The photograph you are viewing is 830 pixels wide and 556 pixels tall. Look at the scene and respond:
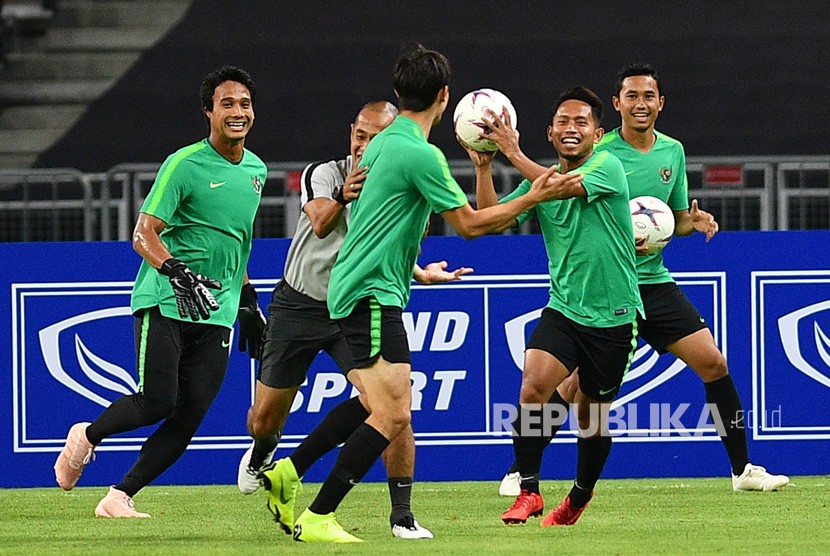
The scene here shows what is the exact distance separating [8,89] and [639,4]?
608 centimetres

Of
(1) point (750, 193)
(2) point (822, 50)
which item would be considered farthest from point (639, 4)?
(1) point (750, 193)

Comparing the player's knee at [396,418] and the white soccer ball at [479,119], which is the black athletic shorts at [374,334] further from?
the white soccer ball at [479,119]

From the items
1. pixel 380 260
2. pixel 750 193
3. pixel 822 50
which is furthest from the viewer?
pixel 822 50

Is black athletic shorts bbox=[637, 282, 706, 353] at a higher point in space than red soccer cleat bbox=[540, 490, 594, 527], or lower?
higher

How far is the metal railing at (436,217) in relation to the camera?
36.6 feet

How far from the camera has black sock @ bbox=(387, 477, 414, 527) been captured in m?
6.84

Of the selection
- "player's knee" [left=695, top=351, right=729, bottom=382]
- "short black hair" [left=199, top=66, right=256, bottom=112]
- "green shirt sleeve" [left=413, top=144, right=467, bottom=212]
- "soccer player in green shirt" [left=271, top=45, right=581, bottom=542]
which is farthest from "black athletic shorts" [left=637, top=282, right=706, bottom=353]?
"green shirt sleeve" [left=413, top=144, right=467, bottom=212]

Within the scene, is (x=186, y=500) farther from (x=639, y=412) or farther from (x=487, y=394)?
(x=639, y=412)

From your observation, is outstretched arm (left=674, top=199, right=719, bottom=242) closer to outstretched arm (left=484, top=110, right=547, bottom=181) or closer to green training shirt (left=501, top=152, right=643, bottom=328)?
green training shirt (left=501, top=152, right=643, bottom=328)

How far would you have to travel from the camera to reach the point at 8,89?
52.2ft

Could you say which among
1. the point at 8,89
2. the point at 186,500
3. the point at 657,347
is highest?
the point at 8,89

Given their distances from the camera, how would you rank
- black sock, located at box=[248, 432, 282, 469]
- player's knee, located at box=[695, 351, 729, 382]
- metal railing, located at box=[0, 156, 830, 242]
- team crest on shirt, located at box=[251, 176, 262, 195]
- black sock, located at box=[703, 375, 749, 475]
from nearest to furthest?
team crest on shirt, located at box=[251, 176, 262, 195] < black sock, located at box=[248, 432, 282, 469] < player's knee, located at box=[695, 351, 729, 382] < black sock, located at box=[703, 375, 749, 475] < metal railing, located at box=[0, 156, 830, 242]

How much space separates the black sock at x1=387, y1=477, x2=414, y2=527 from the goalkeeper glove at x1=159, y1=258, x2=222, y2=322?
3.77ft

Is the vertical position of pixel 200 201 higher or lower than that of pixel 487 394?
higher
